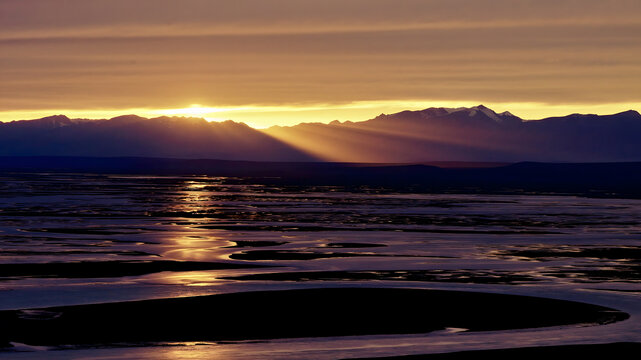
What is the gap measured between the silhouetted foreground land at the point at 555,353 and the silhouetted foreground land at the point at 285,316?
2.13 metres

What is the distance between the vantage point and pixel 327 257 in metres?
31.0

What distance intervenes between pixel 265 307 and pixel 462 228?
21.7m

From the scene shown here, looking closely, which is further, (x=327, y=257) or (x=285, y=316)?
(x=327, y=257)

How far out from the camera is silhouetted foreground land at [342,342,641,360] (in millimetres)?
16891

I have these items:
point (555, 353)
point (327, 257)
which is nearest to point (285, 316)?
point (555, 353)

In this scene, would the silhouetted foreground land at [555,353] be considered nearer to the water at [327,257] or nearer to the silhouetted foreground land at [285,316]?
the water at [327,257]

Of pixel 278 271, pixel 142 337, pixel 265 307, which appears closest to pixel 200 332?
pixel 142 337

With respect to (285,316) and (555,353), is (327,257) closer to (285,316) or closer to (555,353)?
(285,316)

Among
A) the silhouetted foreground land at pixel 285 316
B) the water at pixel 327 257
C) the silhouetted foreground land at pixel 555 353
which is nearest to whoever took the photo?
the silhouetted foreground land at pixel 555 353

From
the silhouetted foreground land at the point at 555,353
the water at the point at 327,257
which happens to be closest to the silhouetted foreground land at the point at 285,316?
the water at the point at 327,257

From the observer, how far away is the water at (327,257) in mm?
18388

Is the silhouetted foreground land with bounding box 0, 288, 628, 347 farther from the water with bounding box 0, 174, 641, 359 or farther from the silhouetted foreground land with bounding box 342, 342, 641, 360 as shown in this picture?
the silhouetted foreground land with bounding box 342, 342, 641, 360

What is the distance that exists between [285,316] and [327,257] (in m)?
10.4

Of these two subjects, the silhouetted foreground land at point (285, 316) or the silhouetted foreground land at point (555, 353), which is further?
the silhouetted foreground land at point (285, 316)
